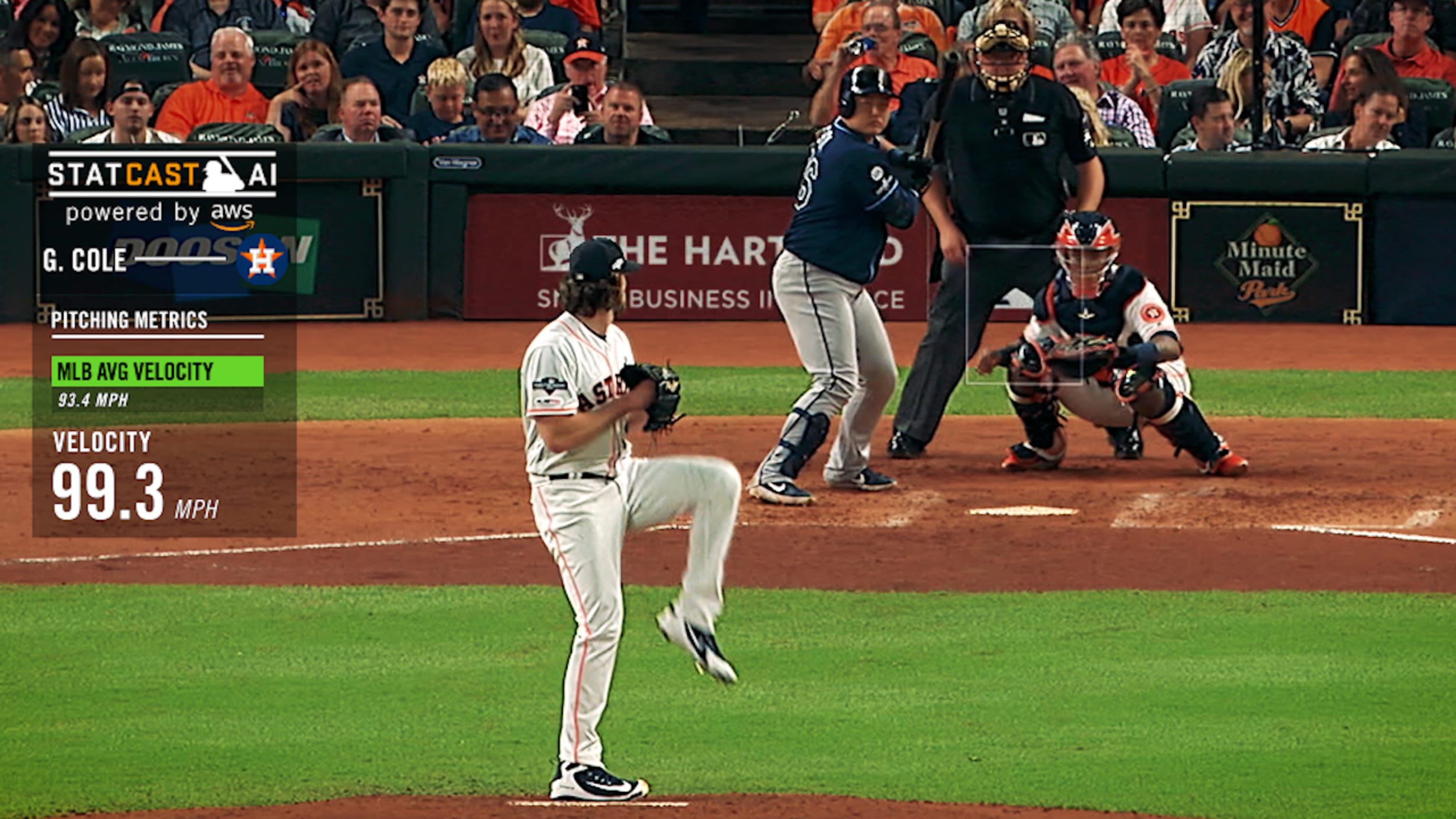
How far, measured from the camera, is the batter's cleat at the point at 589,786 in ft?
21.1

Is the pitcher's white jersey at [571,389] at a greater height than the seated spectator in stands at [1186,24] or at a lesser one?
lesser

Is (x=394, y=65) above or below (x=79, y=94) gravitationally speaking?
above

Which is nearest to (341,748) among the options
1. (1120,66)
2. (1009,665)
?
(1009,665)

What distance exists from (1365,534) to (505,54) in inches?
396

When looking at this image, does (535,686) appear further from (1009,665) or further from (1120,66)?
(1120,66)

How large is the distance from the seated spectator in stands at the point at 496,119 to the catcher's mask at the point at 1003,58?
20.8 ft

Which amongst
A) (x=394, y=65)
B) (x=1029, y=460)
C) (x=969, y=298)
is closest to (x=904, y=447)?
(x=1029, y=460)

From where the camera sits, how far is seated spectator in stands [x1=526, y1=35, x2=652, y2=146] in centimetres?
1883

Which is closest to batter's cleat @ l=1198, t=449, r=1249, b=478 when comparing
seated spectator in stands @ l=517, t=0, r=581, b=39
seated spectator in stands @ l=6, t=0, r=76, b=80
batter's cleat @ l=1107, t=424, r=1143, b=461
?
A: batter's cleat @ l=1107, t=424, r=1143, b=461

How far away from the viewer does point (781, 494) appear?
11.3 metres

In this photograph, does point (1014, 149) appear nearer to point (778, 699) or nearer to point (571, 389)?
point (778, 699)

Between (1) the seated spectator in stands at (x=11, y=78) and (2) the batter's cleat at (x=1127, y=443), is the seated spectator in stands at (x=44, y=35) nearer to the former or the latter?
(1) the seated spectator in stands at (x=11, y=78)

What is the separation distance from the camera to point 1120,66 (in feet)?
65.9

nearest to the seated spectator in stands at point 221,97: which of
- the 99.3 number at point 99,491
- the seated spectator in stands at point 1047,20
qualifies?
the seated spectator in stands at point 1047,20
